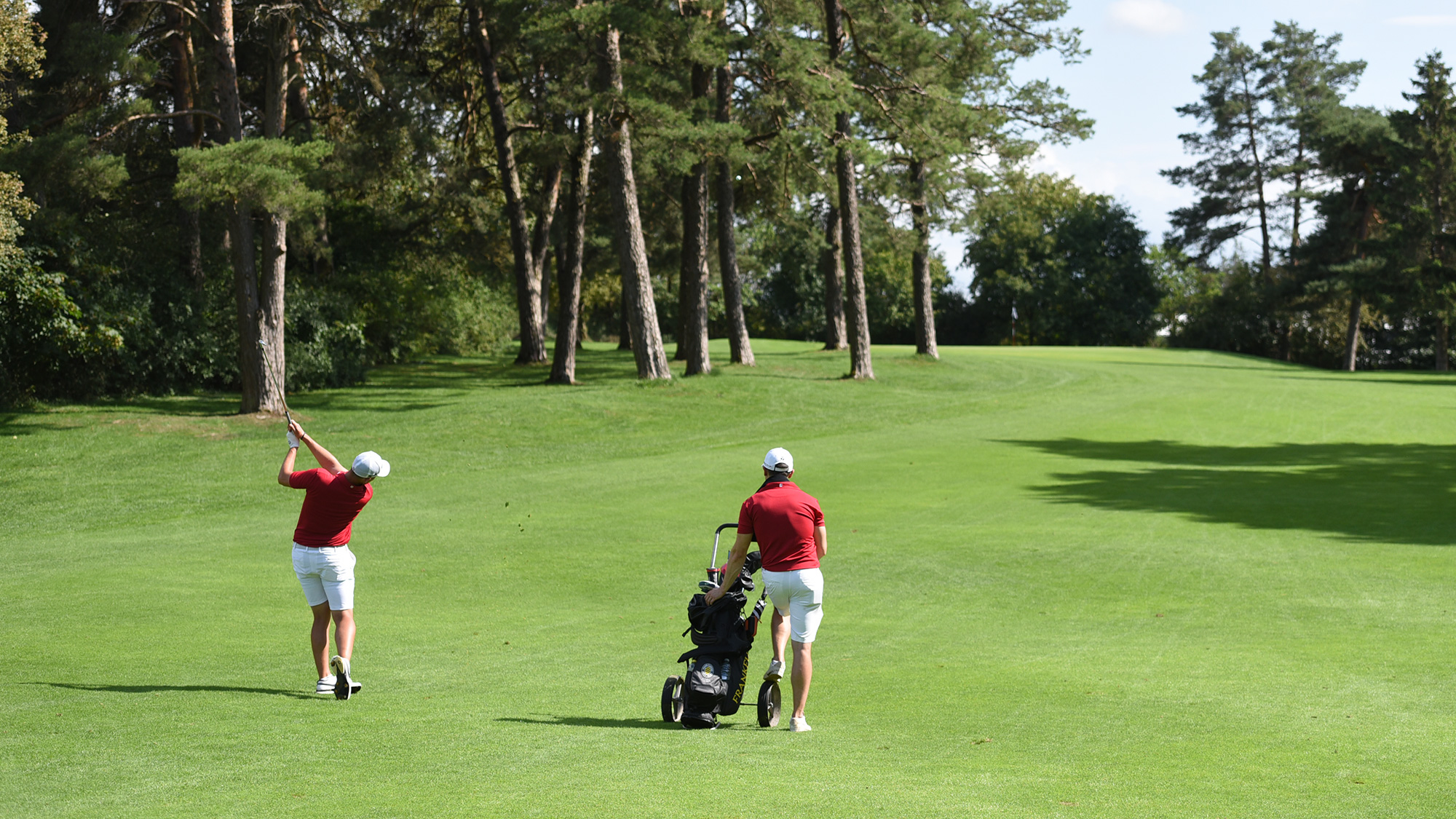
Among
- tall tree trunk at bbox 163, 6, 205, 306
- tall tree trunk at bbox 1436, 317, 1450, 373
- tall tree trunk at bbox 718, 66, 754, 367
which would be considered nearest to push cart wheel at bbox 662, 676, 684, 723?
tall tree trunk at bbox 163, 6, 205, 306

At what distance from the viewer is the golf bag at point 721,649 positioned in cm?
817

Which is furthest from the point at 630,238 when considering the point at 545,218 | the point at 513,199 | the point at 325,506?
the point at 325,506

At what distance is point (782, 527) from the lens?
8117 millimetres

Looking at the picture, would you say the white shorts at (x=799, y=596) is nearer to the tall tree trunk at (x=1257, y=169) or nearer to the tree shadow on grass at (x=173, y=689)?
the tree shadow on grass at (x=173, y=689)

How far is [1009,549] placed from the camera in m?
15.7

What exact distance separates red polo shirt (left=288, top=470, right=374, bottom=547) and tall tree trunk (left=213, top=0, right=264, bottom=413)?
67.3 feet

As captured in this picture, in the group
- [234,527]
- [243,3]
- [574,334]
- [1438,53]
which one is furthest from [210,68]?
[1438,53]

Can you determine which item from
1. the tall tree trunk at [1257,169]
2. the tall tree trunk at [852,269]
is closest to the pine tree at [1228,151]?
the tall tree trunk at [1257,169]

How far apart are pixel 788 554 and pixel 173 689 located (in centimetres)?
487

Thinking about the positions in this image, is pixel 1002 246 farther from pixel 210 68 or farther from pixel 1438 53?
pixel 210 68

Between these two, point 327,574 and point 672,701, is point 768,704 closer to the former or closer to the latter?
point 672,701

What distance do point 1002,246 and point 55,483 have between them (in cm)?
7728

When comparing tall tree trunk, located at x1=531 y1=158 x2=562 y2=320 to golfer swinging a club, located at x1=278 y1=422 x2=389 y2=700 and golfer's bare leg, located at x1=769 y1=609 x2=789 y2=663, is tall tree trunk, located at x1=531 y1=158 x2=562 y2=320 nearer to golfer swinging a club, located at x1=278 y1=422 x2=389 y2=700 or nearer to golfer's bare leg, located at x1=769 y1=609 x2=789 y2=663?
golfer swinging a club, located at x1=278 y1=422 x2=389 y2=700

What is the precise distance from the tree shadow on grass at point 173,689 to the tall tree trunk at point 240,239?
20345mm
